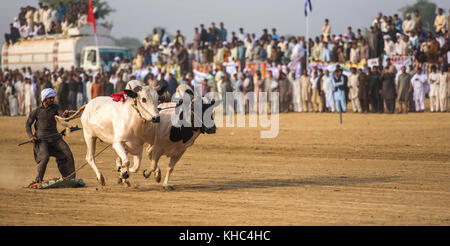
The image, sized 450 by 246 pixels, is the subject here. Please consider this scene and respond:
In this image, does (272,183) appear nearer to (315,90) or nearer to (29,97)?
(315,90)

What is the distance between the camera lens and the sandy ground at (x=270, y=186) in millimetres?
8719

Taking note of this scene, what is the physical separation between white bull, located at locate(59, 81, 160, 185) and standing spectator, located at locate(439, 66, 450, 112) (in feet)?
54.3

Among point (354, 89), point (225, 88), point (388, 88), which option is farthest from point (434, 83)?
point (225, 88)

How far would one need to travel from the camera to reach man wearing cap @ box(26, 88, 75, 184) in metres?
11.4

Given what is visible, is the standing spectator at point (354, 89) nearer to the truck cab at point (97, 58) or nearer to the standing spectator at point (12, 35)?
the truck cab at point (97, 58)

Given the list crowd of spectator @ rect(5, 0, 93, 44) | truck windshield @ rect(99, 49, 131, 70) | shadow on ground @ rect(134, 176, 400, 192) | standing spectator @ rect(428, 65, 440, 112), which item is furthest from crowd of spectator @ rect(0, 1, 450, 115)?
shadow on ground @ rect(134, 176, 400, 192)

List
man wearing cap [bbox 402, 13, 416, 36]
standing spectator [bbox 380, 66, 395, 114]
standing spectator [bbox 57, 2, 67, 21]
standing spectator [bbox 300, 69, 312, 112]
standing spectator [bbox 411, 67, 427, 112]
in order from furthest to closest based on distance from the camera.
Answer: standing spectator [bbox 57, 2, 67, 21]
standing spectator [bbox 300, 69, 312, 112]
man wearing cap [bbox 402, 13, 416, 36]
standing spectator [bbox 380, 66, 395, 114]
standing spectator [bbox 411, 67, 427, 112]

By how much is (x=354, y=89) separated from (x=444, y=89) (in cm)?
346

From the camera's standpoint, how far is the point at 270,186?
11.4 meters

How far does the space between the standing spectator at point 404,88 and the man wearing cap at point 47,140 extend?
16.4 m

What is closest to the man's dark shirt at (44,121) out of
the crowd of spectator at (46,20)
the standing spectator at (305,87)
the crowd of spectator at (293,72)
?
the crowd of spectator at (293,72)

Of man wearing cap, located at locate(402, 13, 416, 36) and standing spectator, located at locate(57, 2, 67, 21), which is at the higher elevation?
standing spectator, located at locate(57, 2, 67, 21)

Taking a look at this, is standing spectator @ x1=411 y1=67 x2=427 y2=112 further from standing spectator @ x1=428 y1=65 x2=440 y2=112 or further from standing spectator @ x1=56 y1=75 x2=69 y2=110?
standing spectator @ x1=56 y1=75 x2=69 y2=110

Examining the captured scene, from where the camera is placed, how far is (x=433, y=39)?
1001 inches
